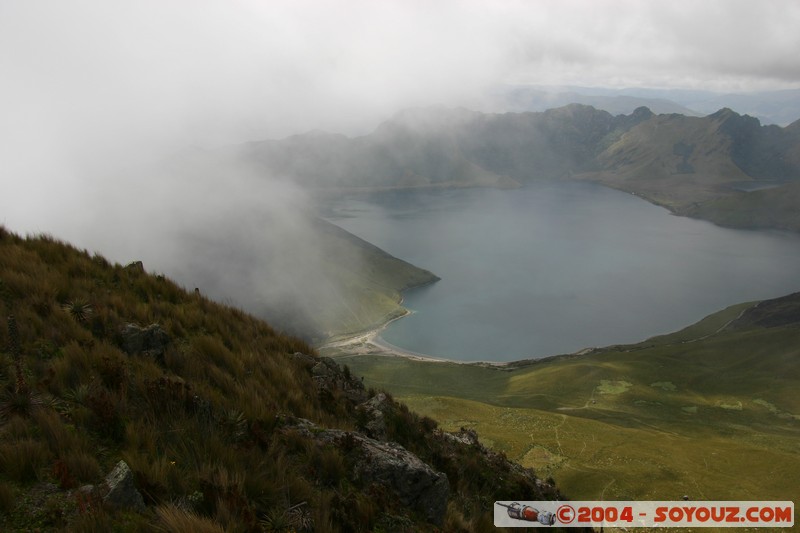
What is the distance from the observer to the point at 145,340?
28.2 feet

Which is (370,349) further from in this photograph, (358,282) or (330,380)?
(330,380)

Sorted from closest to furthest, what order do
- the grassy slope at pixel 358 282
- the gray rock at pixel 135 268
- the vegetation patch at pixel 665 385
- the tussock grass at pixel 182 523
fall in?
1. the tussock grass at pixel 182 523
2. the gray rock at pixel 135 268
3. the vegetation patch at pixel 665 385
4. the grassy slope at pixel 358 282

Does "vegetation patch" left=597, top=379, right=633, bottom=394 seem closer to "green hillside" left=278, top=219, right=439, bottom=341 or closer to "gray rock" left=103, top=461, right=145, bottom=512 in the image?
"green hillside" left=278, top=219, right=439, bottom=341

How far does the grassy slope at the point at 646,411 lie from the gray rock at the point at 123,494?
105 feet

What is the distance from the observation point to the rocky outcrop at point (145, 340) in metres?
8.34

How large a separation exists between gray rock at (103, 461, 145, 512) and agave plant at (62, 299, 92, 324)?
5077 mm

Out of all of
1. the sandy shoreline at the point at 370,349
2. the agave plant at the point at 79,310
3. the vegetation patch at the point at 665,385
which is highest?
the agave plant at the point at 79,310

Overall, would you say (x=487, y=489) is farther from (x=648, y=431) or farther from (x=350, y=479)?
(x=648, y=431)

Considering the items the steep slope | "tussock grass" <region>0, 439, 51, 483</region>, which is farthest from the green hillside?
"tussock grass" <region>0, 439, 51, 483</region>

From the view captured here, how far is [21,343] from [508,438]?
4090cm

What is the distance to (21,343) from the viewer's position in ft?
23.1

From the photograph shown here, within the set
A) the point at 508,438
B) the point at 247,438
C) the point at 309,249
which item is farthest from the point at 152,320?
the point at 309,249

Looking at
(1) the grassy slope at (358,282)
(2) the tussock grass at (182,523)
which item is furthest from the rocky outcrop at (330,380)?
(1) the grassy slope at (358,282)

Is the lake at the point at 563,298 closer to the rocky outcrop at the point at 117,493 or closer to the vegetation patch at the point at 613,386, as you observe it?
the vegetation patch at the point at 613,386
